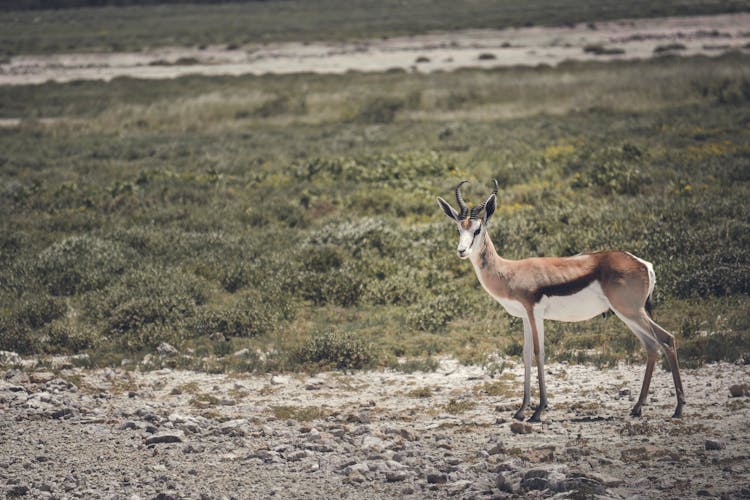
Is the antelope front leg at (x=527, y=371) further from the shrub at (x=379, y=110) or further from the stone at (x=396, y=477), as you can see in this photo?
the shrub at (x=379, y=110)

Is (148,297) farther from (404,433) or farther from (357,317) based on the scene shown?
(404,433)

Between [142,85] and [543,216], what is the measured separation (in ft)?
132

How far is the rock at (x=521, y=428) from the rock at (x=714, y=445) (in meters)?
1.81

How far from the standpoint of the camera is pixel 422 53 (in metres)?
74.6

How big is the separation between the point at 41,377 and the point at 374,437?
17.6 ft

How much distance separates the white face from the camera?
9.40 meters

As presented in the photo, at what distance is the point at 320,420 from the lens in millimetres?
10219

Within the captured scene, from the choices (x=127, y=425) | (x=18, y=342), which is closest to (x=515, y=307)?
(x=127, y=425)

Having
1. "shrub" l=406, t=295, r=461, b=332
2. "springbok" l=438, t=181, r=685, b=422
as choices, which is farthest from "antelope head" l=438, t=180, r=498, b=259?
"shrub" l=406, t=295, r=461, b=332

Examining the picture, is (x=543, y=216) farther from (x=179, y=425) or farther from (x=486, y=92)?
(x=486, y=92)

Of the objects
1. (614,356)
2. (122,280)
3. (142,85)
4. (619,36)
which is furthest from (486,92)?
(619,36)

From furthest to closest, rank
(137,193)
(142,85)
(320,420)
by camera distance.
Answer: (142,85) → (137,193) → (320,420)

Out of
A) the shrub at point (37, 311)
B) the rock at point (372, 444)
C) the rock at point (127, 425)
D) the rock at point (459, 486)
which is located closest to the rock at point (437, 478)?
the rock at point (459, 486)

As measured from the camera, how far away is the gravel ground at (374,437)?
8.00 m
